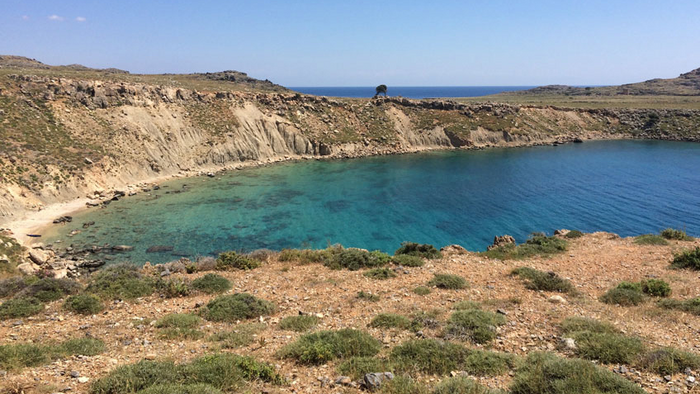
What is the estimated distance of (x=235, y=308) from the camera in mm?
13188

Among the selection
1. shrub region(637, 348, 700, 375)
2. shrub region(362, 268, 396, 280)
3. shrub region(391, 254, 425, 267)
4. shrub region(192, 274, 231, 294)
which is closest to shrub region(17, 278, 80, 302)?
shrub region(192, 274, 231, 294)

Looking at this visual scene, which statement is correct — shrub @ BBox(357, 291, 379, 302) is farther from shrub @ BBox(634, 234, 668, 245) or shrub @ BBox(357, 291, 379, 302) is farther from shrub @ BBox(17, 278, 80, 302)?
shrub @ BBox(634, 234, 668, 245)

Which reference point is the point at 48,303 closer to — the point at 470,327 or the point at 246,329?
the point at 246,329

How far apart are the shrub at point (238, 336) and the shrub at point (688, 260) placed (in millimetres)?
20816

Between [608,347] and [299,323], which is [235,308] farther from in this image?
[608,347]

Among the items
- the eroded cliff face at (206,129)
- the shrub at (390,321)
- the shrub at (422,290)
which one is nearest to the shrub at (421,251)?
the shrub at (422,290)

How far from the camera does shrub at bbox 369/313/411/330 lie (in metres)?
11.7

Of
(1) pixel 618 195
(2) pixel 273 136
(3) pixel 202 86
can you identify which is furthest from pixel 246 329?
(3) pixel 202 86

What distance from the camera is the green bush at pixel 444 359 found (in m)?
8.86

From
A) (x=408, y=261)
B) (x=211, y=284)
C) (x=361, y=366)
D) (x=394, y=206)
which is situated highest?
(x=361, y=366)

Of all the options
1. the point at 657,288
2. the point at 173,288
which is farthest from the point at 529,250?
the point at 173,288

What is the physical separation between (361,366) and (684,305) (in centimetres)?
1271

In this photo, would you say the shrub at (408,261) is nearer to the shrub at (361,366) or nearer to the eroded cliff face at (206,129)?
the shrub at (361,366)

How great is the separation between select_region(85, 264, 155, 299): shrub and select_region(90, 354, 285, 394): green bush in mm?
7828
